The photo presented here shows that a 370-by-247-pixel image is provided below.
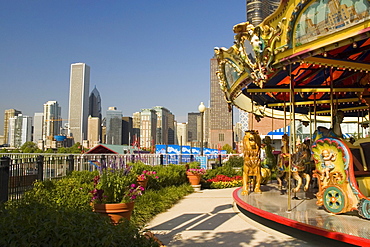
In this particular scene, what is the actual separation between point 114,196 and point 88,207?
0.55 metres

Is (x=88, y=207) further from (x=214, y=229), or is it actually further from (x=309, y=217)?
(x=309, y=217)

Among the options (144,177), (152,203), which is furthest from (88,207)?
(144,177)

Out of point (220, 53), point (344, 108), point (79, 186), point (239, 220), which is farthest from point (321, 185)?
point (344, 108)

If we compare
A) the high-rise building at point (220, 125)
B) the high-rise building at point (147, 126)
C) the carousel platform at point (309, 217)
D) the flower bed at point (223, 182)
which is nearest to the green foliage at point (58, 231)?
the carousel platform at point (309, 217)

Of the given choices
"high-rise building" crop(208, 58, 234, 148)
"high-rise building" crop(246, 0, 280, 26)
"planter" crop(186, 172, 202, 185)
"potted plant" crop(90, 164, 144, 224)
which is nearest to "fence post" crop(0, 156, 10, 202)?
"potted plant" crop(90, 164, 144, 224)

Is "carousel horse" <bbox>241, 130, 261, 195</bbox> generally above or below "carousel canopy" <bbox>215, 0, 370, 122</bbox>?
→ below

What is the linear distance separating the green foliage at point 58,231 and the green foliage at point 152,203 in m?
3.88

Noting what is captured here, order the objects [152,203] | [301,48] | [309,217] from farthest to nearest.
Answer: [152,203]
[309,217]
[301,48]

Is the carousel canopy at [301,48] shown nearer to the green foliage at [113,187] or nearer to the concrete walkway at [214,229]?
the concrete walkway at [214,229]

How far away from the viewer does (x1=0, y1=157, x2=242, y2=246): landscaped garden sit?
3467mm

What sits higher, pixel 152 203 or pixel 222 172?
pixel 222 172

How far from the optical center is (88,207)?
6.84 metres

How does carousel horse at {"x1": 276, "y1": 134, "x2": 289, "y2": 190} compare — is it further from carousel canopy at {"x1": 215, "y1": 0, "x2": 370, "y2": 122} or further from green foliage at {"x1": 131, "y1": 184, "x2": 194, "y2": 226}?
green foliage at {"x1": 131, "y1": 184, "x2": 194, "y2": 226}

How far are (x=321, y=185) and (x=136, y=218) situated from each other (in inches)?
172
